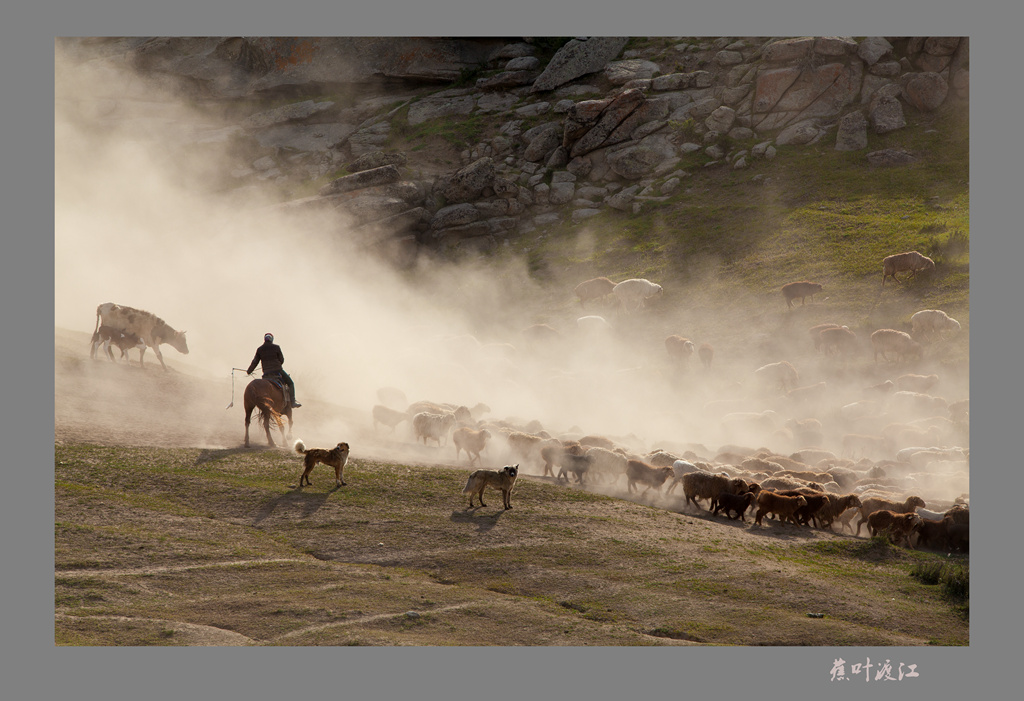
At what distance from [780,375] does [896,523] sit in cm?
1877

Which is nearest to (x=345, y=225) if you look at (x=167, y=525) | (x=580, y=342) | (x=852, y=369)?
(x=580, y=342)

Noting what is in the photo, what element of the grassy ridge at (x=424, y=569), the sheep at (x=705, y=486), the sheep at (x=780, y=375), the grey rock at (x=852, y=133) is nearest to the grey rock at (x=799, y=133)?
the grey rock at (x=852, y=133)

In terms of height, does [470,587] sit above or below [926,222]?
below

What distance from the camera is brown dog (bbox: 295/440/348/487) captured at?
1914 centimetres

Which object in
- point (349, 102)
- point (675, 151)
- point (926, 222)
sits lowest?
point (926, 222)

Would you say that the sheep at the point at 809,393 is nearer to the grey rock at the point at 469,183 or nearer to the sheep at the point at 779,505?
the sheep at the point at 779,505

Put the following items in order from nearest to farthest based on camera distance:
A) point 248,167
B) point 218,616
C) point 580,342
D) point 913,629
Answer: point 218,616 < point 913,629 < point 580,342 < point 248,167

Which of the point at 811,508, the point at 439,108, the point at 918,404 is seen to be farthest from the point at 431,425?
the point at 439,108

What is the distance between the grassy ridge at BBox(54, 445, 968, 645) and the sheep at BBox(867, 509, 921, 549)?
97 centimetres

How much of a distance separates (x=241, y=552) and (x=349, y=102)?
251 feet

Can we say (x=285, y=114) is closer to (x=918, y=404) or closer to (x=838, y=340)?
(x=838, y=340)

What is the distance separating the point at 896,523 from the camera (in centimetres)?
1986

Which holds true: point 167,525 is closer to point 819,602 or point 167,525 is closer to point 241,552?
point 241,552

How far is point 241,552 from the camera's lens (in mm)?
15320
